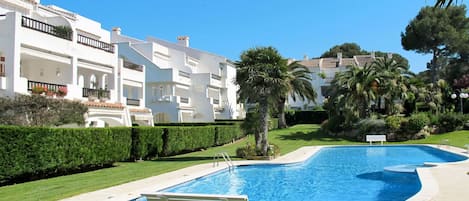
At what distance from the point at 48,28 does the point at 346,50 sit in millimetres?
80152

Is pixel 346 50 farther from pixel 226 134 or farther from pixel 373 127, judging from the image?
pixel 226 134

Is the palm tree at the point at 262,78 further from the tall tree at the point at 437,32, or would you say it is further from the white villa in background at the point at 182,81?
the tall tree at the point at 437,32

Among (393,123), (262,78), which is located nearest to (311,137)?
(393,123)

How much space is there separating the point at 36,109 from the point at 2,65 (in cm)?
444

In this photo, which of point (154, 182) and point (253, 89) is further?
point (253, 89)

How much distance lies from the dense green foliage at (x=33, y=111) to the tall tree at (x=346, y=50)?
3160 inches

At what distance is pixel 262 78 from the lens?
2177cm

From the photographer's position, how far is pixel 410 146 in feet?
105

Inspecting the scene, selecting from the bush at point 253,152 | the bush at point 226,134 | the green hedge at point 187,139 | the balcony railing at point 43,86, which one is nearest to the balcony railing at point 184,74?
the bush at point 226,134

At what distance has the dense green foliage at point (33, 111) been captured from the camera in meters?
18.6

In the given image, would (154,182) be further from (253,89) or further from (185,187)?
(253,89)

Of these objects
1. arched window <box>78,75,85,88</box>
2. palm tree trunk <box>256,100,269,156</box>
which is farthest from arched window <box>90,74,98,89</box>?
palm tree trunk <box>256,100,269,156</box>

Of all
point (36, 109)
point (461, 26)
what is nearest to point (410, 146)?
point (36, 109)

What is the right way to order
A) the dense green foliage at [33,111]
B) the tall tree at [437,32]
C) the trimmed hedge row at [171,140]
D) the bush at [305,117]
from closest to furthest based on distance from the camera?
the dense green foliage at [33,111] < the trimmed hedge row at [171,140] < the bush at [305,117] < the tall tree at [437,32]
